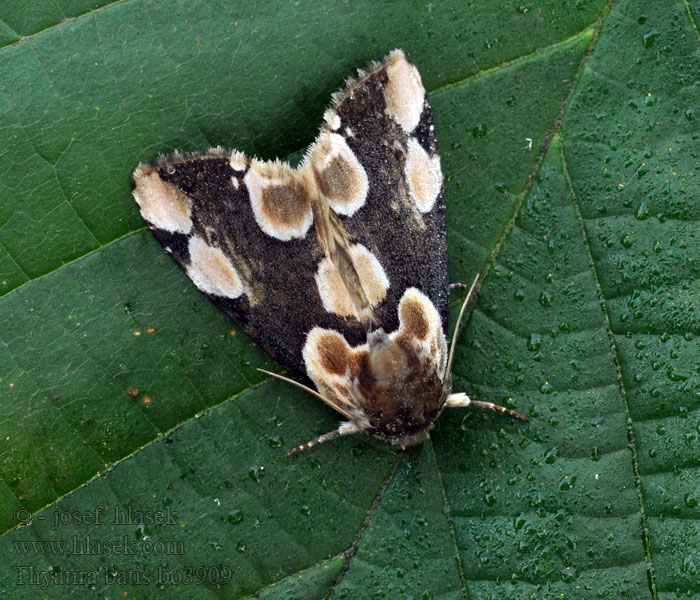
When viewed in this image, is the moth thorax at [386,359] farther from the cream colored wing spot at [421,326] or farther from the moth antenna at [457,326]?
the moth antenna at [457,326]

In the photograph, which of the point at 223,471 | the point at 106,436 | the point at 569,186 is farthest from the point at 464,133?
the point at 106,436

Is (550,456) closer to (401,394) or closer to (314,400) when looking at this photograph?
(401,394)

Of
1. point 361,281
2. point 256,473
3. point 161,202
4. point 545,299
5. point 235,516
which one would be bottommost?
point 235,516

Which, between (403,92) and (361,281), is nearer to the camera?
(403,92)

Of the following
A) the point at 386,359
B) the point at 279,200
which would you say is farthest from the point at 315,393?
the point at 279,200

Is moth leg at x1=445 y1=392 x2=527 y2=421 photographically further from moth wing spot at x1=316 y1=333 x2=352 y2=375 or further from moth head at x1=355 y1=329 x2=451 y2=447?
moth wing spot at x1=316 y1=333 x2=352 y2=375

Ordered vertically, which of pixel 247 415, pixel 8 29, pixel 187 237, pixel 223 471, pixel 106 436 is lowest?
pixel 223 471

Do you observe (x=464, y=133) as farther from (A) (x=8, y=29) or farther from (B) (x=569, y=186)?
(A) (x=8, y=29)
